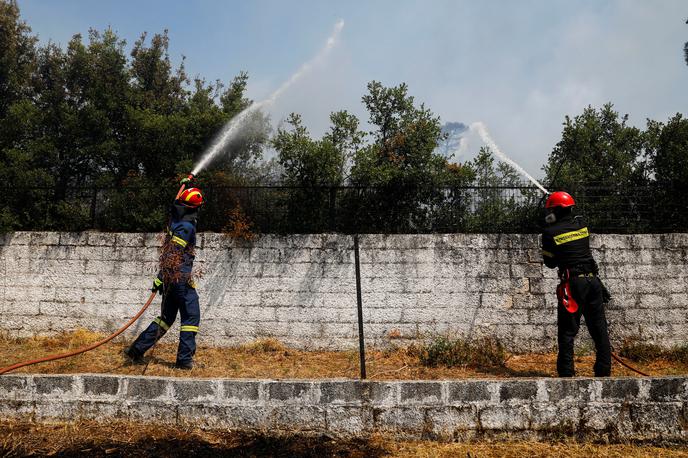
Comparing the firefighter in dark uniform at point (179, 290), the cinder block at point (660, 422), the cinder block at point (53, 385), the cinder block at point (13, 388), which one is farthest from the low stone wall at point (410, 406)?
the firefighter in dark uniform at point (179, 290)

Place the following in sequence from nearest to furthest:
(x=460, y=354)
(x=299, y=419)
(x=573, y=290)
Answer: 1. (x=299, y=419)
2. (x=573, y=290)
3. (x=460, y=354)

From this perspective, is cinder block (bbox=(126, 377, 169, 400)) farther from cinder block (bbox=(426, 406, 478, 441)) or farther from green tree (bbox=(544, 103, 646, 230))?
green tree (bbox=(544, 103, 646, 230))

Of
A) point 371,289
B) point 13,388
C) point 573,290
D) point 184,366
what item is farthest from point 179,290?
point 573,290

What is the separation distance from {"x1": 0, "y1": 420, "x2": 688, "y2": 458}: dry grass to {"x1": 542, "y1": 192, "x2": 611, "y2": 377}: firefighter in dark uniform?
A: 1374 mm

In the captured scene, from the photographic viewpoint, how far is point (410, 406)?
160 inches

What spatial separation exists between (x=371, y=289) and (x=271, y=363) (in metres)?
1.75

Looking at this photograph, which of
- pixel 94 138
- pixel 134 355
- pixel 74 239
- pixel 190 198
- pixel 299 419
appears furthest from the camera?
pixel 94 138

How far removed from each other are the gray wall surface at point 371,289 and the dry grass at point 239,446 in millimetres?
3157

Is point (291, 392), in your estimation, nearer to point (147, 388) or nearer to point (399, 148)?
point (147, 388)

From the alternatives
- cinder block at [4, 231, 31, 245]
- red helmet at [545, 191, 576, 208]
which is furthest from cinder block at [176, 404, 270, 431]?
cinder block at [4, 231, 31, 245]

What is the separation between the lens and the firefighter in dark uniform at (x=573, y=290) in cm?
524

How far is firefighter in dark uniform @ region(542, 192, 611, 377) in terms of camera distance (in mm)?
5238

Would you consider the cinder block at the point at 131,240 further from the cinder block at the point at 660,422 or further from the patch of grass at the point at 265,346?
the cinder block at the point at 660,422

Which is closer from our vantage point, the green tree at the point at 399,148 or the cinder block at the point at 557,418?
the cinder block at the point at 557,418
